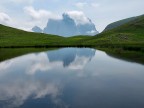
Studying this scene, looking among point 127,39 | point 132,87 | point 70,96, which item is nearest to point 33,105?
point 70,96

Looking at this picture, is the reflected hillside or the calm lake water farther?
the reflected hillside

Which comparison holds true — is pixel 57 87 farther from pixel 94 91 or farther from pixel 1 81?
pixel 1 81

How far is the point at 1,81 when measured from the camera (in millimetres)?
37312

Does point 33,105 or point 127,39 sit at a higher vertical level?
point 33,105

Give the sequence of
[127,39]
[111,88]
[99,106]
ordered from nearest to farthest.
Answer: [99,106] < [111,88] < [127,39]

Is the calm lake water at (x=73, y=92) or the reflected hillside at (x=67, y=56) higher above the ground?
the calm lake water at (x=73, y=92)

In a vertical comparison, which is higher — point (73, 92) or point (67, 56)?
point (73, 92)

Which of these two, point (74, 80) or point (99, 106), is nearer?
point (99, 106)

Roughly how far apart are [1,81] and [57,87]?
1000 centimetres

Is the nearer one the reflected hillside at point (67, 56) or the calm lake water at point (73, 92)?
the calm lake water at point (73, 92)

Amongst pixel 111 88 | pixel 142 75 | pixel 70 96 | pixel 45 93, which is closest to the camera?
pixel 70 96

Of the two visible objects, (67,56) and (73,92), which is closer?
(73,92)

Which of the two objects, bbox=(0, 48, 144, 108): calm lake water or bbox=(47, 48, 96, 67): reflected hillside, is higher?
bbox=(0, 48, 144, 108): calm lake water

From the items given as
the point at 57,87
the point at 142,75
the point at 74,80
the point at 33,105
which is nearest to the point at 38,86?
the point at 57,87
